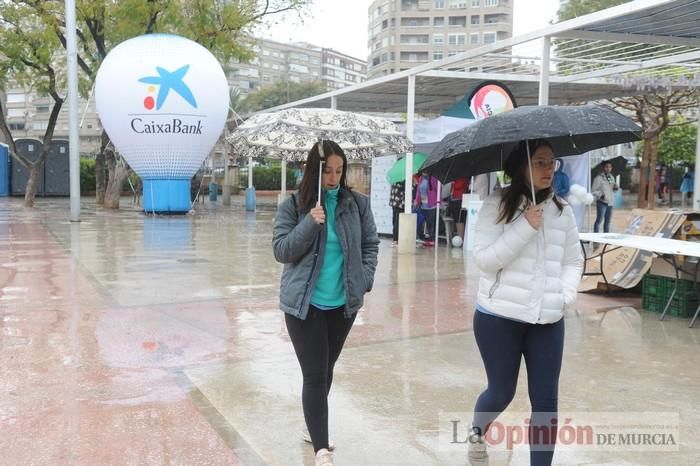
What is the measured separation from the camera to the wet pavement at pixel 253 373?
4039 millimetres

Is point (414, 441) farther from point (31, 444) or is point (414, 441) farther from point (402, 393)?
point (31, 444)

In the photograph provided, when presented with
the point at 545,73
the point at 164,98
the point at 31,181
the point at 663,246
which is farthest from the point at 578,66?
the point at 31,181

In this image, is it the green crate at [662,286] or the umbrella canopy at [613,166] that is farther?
the umbrella canopy at [613,166]

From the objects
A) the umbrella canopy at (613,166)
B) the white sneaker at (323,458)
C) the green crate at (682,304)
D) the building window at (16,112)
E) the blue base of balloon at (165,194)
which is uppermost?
the building window at (16,112)

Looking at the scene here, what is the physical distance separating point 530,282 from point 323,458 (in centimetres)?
136

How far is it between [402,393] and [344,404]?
47 centimetres

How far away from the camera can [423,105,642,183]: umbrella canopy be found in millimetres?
3297

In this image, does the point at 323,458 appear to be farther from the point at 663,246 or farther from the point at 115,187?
the point at 115,187

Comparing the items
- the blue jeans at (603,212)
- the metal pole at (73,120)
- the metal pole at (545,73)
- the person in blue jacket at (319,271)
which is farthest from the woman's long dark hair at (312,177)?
the metal pole at (73,120)

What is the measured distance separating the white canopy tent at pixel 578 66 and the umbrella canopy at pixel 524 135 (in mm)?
4748

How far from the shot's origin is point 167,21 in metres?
23.2

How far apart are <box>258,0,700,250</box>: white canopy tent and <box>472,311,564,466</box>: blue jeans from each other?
5.60 meters

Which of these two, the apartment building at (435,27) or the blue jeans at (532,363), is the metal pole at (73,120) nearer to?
the blue jeans at (532,363)

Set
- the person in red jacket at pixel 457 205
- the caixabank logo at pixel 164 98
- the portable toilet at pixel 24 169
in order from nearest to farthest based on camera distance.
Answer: the person in red jacket at pixel 457 205 < the caixabank logo at pixel 164 98 < the portable toilet at pixel 24 169
